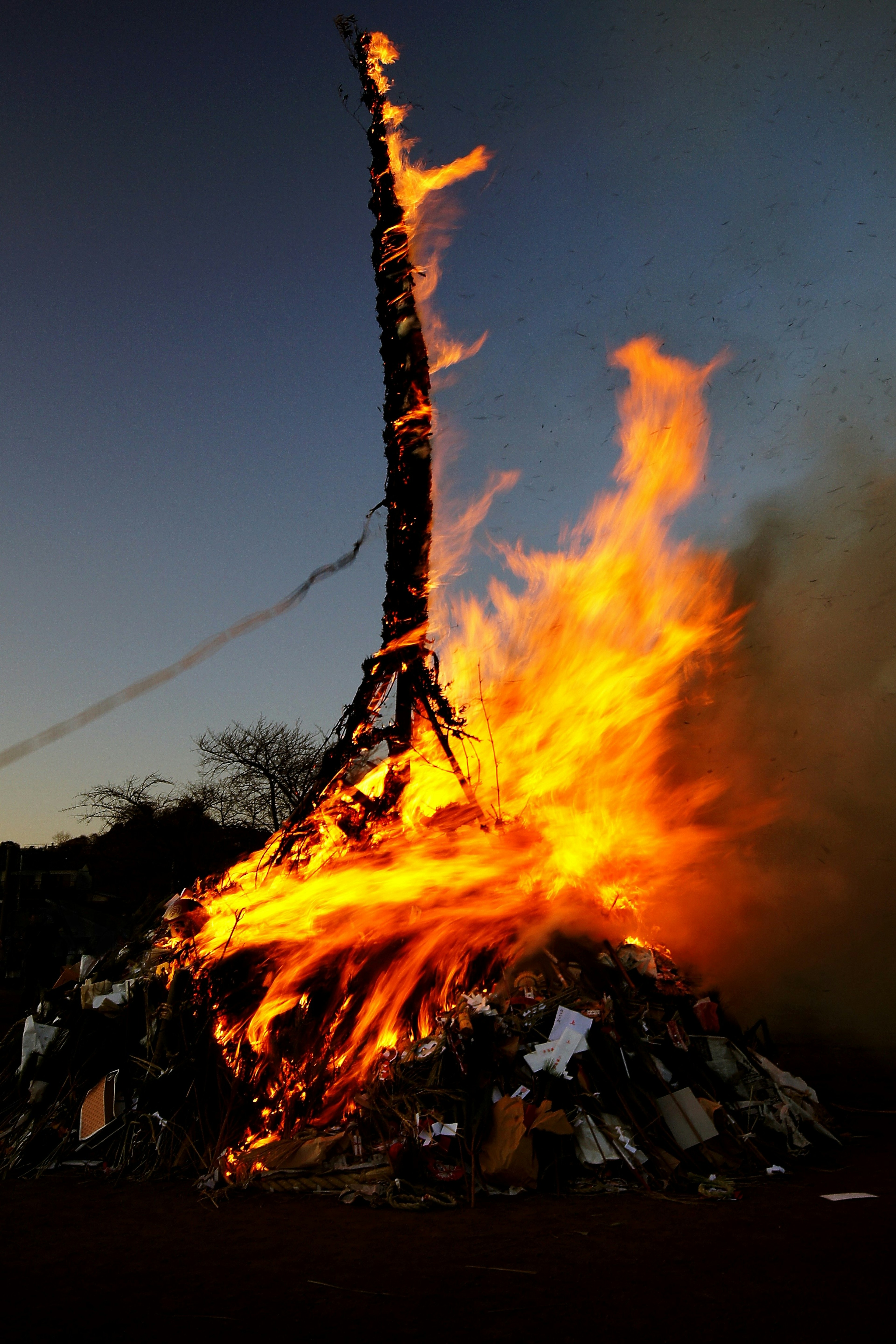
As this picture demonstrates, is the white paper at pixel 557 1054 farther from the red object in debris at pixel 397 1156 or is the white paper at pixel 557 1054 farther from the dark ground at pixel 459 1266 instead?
the red object in debris at pixel 397 1156

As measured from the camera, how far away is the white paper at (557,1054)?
6688 millimetres

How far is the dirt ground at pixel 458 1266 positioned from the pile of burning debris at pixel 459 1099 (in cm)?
32

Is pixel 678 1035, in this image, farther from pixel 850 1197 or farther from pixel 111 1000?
pixel 111 1000

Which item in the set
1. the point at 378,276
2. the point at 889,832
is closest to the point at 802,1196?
the point at 889,832

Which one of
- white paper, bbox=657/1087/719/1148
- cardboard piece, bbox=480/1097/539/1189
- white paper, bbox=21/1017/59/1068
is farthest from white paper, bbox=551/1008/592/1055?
white paper, bbox=21/1017/59/1068

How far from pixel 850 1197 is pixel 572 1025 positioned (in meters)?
2.10

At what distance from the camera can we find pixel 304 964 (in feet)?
25.8

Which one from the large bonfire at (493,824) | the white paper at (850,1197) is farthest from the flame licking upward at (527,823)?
the white paper at (850,1197)

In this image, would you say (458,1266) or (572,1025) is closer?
(458,1266)

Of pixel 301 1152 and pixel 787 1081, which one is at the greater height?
pixel 301 1152

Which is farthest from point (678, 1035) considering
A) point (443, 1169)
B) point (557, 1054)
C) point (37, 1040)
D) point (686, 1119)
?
point (37, 1040)

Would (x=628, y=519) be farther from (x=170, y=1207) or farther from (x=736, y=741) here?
(x=170, y=1207)

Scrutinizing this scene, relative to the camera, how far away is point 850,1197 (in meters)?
5.79

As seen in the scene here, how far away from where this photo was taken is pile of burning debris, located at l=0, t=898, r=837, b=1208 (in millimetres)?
6301
